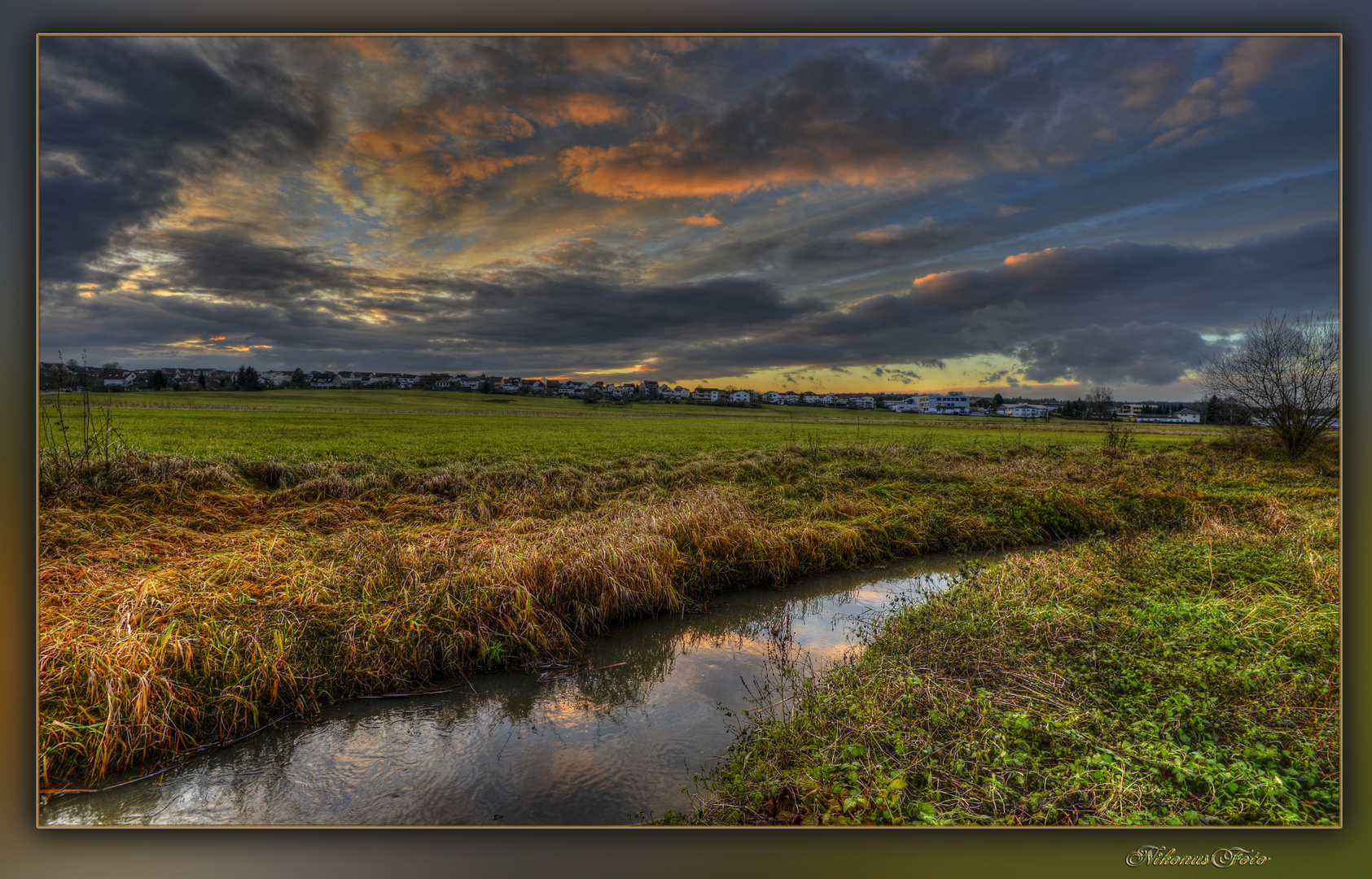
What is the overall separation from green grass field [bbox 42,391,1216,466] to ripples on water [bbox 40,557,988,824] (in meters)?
3.44

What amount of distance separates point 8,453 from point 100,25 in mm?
3461

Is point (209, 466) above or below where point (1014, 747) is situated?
above

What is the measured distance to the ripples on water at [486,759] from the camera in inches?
143

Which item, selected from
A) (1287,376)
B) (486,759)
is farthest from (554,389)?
(1287,376)

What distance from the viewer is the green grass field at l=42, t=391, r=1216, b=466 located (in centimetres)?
879

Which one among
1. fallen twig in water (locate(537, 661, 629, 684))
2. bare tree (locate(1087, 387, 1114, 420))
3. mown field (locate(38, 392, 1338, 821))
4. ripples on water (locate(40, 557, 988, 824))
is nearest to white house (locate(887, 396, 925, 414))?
mown field (locate(38, 392, 1338, 821))

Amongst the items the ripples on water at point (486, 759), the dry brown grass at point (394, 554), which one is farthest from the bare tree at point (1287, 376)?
the ripples on water at point (486, 759)

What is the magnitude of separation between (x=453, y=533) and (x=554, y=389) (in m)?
5.60

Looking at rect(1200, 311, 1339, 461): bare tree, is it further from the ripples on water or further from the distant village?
the ripples on water

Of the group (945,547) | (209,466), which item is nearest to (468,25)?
(209,466)

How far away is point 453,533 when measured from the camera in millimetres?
7445

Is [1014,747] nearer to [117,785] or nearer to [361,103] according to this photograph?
[117,785]

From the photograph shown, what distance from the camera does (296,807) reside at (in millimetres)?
3646

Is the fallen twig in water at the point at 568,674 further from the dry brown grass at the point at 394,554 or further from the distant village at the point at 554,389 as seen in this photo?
the distant village at the point at 554,389
